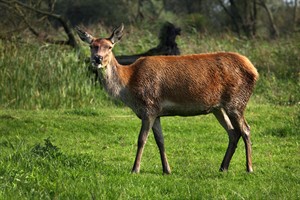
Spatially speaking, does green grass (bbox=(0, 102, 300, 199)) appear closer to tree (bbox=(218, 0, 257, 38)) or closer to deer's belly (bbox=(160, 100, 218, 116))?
deer's belly (bbox=(160, 100, 218, 116))

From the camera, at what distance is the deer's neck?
9391 millimetres

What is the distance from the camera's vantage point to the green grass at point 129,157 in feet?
Result: 24.1

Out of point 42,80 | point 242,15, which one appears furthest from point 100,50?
point 242,15

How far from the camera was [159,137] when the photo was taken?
9438 mm

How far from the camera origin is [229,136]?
963 cm

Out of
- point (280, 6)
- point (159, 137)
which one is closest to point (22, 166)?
point (159, 137)

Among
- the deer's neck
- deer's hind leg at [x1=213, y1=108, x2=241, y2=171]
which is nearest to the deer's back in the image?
the deer's neck

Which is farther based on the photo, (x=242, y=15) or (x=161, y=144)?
(x=242, y=15)

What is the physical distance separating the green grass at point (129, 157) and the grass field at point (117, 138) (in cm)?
2

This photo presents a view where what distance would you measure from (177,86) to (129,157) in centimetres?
178

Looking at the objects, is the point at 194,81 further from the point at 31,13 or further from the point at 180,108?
the point at 31,13

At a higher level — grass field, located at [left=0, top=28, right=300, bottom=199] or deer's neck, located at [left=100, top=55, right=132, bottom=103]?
deer's neck, located at [left=100, top=55, right=132, bottom=103]

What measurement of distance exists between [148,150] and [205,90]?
2.26 metres

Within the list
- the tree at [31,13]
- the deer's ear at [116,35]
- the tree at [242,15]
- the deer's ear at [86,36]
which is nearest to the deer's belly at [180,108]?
the deer's ear at [116,35]
